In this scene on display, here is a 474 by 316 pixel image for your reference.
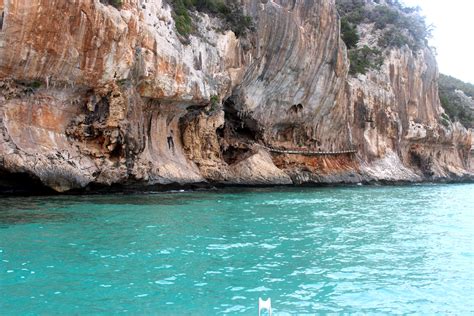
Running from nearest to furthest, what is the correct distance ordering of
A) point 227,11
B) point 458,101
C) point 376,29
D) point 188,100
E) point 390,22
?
point 188,100 < point 227,11 < point 376,29 < point 390,22 < point 458,101

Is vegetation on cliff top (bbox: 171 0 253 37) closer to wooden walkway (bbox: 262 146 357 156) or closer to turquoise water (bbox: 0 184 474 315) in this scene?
wooden walkway (bbox: 262 146 357 156)

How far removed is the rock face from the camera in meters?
16.4

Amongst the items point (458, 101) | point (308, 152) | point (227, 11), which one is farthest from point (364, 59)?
point (458, 101)

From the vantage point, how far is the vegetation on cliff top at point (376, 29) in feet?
137

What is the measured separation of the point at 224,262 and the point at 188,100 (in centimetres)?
1512

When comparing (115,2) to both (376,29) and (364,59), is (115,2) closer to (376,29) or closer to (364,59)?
(364,59)

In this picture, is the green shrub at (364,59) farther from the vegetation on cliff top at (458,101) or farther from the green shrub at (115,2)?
the green shrub at (115,2)

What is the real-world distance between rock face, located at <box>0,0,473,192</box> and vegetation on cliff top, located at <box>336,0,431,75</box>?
1.24 meters

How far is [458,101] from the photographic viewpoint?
59125mm

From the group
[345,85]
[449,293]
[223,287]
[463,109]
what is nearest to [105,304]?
[223,287]

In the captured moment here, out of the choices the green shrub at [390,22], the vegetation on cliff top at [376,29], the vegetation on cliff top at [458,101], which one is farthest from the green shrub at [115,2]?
the vegetation on cliff top at [458,101]

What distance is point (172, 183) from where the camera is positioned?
2186 centimetres

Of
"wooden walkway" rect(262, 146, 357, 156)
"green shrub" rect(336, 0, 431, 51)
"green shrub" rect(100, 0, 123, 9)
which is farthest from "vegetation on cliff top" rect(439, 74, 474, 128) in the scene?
"green shrub" rect(100, 0, 123, 9)

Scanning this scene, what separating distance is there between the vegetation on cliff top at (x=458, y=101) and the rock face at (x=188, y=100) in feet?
42.1
